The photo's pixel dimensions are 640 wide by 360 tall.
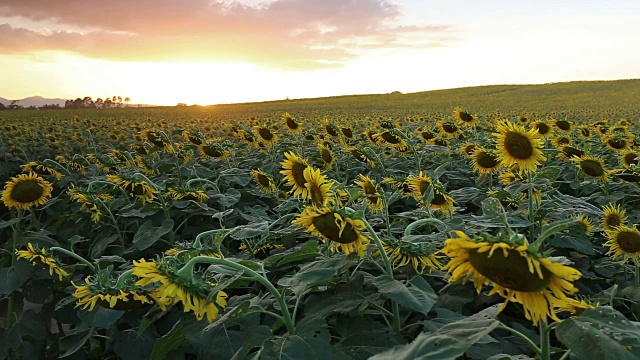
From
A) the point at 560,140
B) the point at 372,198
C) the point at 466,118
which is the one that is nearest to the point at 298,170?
the point at 372,198

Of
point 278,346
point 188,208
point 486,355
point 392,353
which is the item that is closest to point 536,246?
point 392,353

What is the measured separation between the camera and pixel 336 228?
2.00m

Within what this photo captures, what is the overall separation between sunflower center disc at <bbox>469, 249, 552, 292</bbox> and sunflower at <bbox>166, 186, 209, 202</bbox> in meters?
2.60

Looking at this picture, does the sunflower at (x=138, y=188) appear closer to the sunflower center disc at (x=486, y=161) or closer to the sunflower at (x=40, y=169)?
the sunflower at (x=40, y=169)

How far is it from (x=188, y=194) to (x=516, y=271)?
2740 mm

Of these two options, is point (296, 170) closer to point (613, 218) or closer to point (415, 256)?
point (415, 256)

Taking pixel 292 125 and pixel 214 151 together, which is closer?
pixel 214 151

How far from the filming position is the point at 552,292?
4.69ft

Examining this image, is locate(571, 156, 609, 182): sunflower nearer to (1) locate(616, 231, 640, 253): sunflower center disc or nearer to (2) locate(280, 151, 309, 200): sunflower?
(1) locate(616, 231, 640, 253): sunflower center disc

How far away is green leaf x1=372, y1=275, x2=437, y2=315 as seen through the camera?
167cm

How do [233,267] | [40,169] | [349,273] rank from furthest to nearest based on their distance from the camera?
[40,169], [349,273], [233,267]

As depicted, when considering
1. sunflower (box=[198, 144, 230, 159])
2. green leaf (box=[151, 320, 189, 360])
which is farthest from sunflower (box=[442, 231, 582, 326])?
sunflower (box=[198, 144, 230, 159])

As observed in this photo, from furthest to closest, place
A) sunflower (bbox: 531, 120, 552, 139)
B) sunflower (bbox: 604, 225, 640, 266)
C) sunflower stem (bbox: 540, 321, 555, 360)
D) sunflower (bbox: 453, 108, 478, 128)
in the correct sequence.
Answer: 1. sunflower (bbox: 453, 108, 478, 128)
2. sunflower (bbox: 531, 120, 552, 139)
3. sunflower (bbox: 604, 225, 640, 266)
4. sunflower stem (bbox: 540, 321, 555, 360)

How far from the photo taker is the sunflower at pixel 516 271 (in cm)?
131
